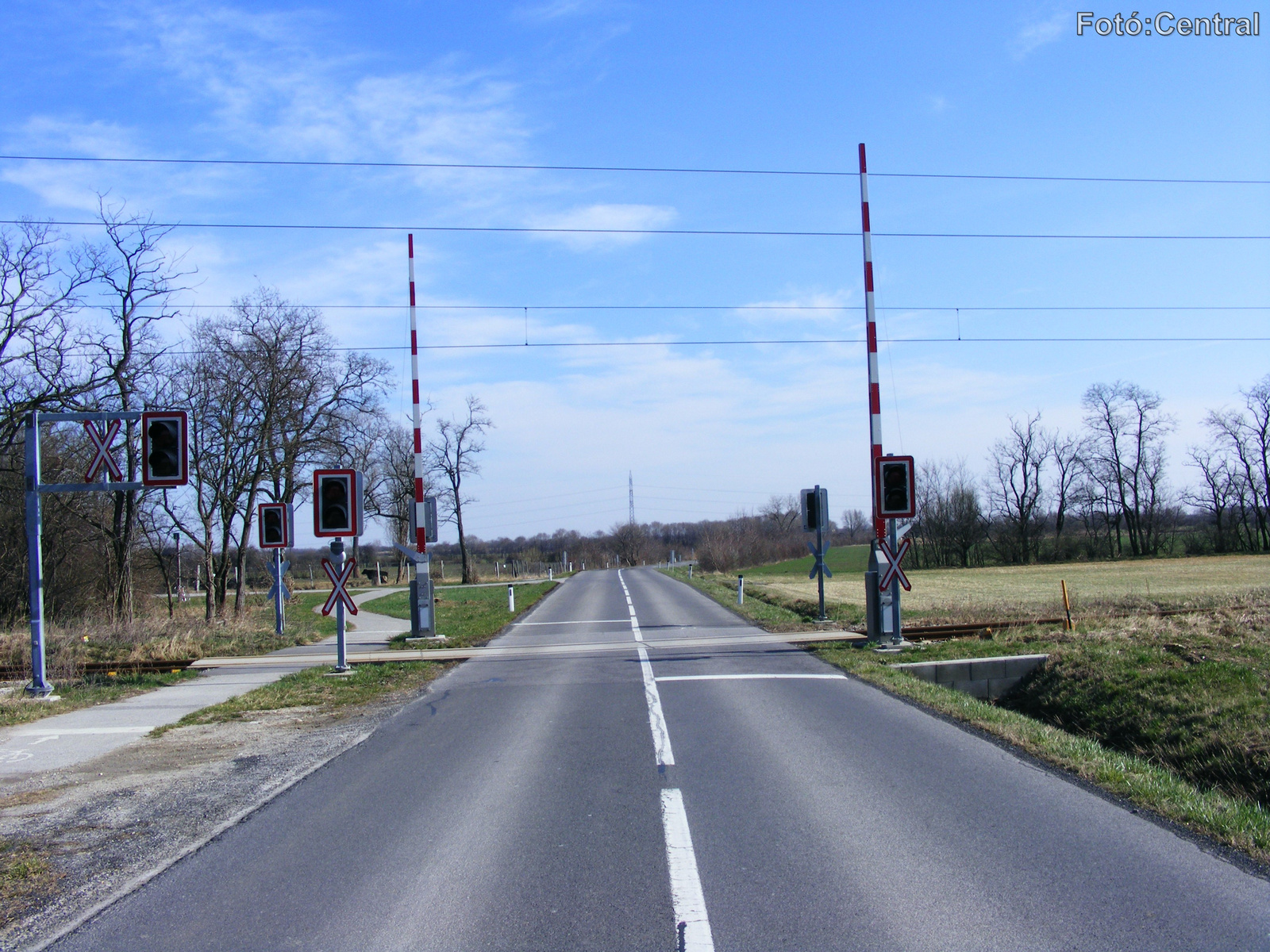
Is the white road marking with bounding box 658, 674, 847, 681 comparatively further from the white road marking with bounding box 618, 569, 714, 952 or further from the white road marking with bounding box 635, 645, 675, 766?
the white road marking with bounding box 618, 569, 714, 952

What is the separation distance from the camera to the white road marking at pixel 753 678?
13.4 meters

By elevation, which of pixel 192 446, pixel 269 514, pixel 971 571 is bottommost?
pixel 971 571

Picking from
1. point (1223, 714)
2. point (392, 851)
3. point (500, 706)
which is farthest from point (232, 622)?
point (1223, 714)

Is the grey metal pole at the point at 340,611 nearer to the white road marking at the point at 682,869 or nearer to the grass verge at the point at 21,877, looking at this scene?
the white road marking at the point at 682,869

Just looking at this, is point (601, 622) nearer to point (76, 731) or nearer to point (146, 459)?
point (146, 459)

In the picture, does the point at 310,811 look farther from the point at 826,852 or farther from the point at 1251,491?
the point at 1251,491

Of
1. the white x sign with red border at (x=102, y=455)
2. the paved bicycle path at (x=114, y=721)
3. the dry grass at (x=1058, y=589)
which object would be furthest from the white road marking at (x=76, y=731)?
the dry grass at (x=1058, y=589)

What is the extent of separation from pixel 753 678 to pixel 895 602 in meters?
4.43

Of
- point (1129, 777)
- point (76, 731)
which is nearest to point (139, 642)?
point (76, 731)

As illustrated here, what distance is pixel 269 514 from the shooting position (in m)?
23.2

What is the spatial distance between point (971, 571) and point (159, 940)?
69627 mm

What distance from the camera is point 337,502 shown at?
15.5 metres

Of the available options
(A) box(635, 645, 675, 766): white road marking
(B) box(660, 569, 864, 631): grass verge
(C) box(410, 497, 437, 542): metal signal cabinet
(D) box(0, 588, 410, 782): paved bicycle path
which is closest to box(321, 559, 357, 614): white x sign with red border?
(D) box(0, 588, 410, 782): paved bicycle path

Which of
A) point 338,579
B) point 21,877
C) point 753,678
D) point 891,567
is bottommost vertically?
point 753,678
